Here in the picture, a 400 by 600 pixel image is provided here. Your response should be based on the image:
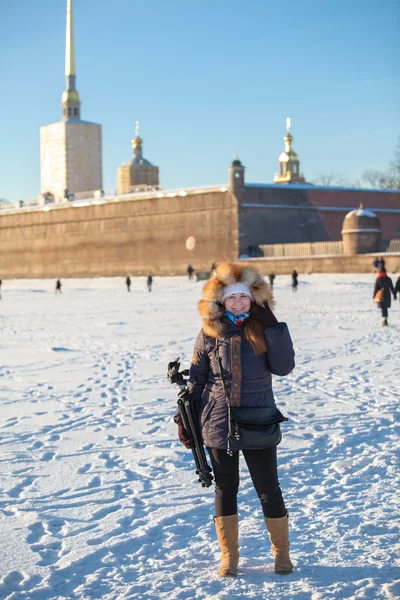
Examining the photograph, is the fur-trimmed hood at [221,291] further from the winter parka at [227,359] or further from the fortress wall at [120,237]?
the fortress wall at [120,237]

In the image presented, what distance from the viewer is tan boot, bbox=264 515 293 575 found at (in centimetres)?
A: 379

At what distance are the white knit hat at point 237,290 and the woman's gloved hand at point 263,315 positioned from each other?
6 centimetres

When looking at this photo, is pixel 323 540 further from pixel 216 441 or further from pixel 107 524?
pixel 107 524

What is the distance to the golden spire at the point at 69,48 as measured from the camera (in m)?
78.8

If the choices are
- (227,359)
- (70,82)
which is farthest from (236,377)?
(70,82)

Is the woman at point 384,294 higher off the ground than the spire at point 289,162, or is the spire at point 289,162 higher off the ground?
the spire at point 289,162

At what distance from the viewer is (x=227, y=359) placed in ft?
12.7

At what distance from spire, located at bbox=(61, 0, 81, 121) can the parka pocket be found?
75.4m

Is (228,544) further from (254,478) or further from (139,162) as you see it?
(139,162)

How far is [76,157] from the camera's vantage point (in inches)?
2982

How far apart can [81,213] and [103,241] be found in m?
2.98

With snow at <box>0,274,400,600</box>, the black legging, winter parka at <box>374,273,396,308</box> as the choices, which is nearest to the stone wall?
winter parka at <box>374,273,396,308</box>

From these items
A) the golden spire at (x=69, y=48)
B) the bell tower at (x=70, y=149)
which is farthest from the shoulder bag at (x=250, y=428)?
the golden spire at (x=69, y=48)

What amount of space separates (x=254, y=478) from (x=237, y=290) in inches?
32.9
